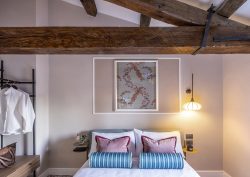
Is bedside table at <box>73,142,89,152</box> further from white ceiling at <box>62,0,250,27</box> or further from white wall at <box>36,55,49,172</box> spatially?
white ceiling at <box>62,0,250,27</box>

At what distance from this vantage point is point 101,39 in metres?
2.31

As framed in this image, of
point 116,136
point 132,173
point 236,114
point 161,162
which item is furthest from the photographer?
point 116,136

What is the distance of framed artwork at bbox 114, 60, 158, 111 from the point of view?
4.07 m

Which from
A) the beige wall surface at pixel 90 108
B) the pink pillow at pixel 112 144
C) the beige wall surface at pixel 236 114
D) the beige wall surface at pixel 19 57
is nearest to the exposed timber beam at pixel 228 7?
the beige wall surface at pixel 236 114

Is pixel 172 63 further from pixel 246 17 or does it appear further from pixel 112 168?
pixel 112 168

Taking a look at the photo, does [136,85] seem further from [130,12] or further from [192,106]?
[130,12]

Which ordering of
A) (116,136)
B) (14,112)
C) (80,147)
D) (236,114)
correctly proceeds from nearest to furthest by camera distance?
(14,112), (236,114), (116,136), (80,147)

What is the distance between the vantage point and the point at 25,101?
334 centimetres

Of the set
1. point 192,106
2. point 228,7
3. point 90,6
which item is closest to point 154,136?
point 192,106

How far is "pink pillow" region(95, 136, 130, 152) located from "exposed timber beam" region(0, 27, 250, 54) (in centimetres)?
159

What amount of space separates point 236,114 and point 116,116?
1.99 metres

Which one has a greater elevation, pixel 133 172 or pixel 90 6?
pixel 90 6

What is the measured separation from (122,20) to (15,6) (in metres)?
1.79

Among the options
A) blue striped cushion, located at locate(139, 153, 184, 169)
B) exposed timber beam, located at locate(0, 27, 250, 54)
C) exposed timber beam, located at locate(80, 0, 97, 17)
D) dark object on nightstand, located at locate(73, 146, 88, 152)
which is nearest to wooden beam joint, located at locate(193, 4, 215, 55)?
exposed timber beam, located at locate(0, 27, 250, 54)
